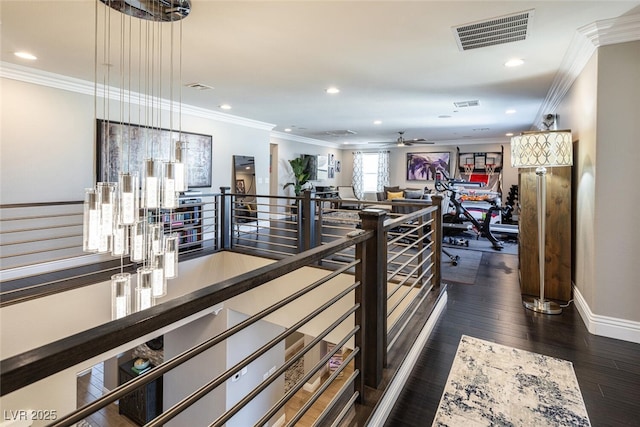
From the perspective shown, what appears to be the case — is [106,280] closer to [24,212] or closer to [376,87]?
[24,212]

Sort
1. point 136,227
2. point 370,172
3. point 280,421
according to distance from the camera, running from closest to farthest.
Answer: point 136,227 → point 280,421 → point 370,172

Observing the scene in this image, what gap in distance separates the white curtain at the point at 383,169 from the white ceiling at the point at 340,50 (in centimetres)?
637

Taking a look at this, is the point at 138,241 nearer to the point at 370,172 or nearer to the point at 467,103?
the point at 467,103

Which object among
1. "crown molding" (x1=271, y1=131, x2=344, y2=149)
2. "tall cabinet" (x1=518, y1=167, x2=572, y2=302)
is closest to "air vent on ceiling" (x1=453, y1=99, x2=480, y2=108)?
"tall cabinet" (x1=518, y1=167, x2=572, y2=302)

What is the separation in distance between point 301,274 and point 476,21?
3.24 m

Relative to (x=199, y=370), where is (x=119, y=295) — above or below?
above

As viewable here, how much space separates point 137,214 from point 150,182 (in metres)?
0.27

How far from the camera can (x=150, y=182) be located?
2.55 m

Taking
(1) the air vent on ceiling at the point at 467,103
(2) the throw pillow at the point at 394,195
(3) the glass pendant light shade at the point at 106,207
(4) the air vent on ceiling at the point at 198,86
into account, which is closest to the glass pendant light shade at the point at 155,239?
(3) the glass pendant light shade at the point at 106,207

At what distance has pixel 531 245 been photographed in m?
3.67

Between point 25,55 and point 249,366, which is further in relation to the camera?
point 249,366

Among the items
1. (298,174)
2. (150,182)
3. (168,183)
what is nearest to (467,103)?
(168,183)

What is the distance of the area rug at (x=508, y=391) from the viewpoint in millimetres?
1810

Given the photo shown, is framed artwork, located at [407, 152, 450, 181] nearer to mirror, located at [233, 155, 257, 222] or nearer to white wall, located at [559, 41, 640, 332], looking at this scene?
mirror, located at [233, 155, 257, 222]
